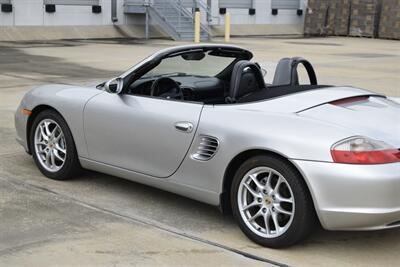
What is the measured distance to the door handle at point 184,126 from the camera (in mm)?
4371

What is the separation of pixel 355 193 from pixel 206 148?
1.14 metres

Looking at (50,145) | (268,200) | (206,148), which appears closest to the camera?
(268,200)

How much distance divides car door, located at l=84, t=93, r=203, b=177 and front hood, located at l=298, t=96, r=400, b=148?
913mm

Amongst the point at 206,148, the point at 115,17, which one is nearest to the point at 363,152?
the point at 206,148

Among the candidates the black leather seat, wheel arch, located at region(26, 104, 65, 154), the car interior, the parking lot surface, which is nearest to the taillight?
the parking lot surface

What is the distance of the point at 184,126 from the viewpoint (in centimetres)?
440

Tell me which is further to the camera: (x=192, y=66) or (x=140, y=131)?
(x=192, y=66)

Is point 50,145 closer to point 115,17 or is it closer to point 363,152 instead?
point 363,152

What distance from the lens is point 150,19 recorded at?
3003 centimetres

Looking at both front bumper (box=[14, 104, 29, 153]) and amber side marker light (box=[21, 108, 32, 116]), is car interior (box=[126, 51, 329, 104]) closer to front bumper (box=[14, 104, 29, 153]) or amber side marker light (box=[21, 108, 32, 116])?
amber side marker light (box=[21, 108, 32, 116])

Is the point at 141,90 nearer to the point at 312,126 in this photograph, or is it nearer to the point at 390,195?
the point at 312,126

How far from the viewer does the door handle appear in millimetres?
4371

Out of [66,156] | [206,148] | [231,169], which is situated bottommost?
[66,156]

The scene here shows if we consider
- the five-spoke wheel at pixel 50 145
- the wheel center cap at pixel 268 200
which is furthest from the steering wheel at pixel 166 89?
the wheel center cap at pixel 268 200
